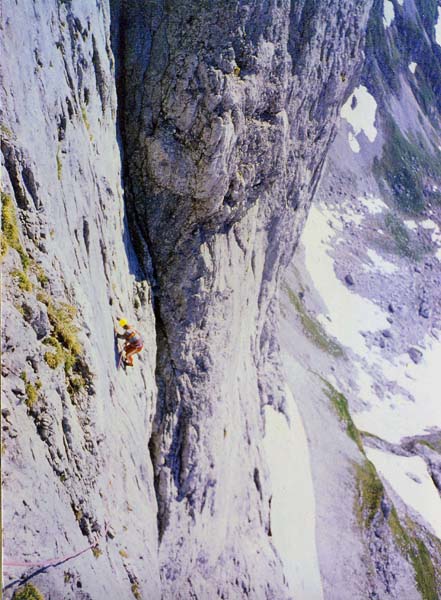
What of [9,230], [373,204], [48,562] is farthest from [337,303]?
[48,562]

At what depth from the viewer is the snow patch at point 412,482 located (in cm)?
4062

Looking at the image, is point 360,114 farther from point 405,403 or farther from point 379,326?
point 405,403

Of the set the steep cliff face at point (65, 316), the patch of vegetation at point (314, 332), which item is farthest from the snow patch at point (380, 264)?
the steep cliff face at point (65, 316)

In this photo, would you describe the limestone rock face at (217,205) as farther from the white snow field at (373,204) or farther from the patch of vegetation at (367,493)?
the white snow field at (373,204)

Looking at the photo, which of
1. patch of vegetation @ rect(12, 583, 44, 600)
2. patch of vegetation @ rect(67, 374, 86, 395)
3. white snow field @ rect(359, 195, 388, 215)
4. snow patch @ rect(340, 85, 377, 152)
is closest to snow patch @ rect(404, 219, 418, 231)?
white snow field @ rect(359, 195, 388, 215)

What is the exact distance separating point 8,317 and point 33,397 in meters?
1.54

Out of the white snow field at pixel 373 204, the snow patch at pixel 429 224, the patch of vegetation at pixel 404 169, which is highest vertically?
the patch of vegetation at pixel 404 169

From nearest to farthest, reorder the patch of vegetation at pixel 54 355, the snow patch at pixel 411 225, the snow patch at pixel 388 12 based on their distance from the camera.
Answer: the patch of vegetation at pixel 54 355 → the snow patch at pixel 411 225 → the snow patch at pixel 388 12

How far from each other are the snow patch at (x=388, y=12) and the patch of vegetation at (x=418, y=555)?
98576 millimetres

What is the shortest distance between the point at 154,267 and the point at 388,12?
110455 millimetres

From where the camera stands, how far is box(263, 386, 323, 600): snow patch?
1111 inches

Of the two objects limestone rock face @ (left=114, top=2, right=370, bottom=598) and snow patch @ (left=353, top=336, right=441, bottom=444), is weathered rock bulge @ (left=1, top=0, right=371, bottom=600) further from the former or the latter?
snow patch @ (left=353, top=336, right=441, bottom=444)

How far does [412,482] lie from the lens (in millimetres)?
42750

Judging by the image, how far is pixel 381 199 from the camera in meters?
84.4
